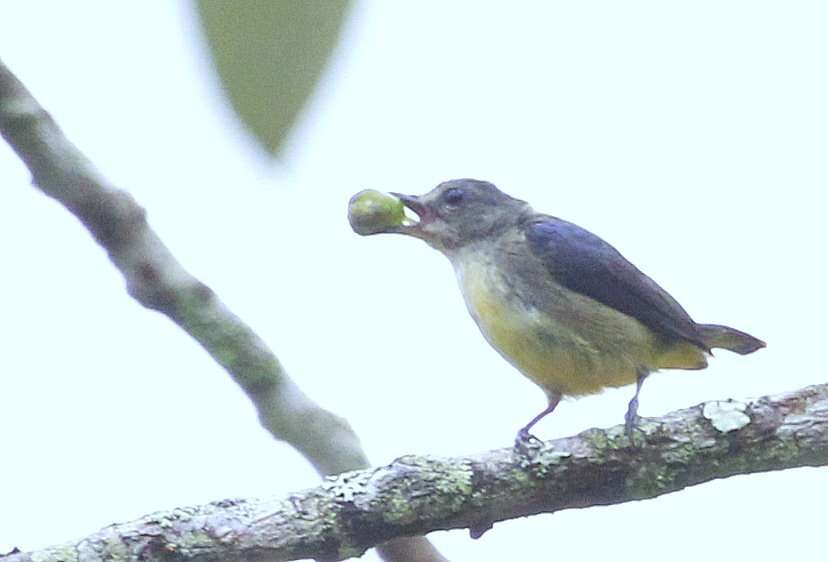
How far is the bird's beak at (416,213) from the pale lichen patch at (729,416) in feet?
6.68

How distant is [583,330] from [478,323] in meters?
0.42

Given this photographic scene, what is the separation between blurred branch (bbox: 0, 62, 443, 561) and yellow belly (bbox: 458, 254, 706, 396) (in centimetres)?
195

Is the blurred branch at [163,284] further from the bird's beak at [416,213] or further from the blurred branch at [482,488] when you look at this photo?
the bird's beak at [416,213]

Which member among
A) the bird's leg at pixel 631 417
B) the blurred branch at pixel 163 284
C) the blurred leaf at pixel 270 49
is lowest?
the blurred leaf at pixel 270 49

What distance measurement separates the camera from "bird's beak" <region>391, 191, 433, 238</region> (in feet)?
15.1

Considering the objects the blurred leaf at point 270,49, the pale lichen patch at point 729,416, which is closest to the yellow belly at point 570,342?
the pale lichen patch at point 729,416

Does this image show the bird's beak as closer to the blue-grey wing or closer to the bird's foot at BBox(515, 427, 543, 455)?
the blue-grey wing

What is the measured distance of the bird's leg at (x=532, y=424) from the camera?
2.72 metres

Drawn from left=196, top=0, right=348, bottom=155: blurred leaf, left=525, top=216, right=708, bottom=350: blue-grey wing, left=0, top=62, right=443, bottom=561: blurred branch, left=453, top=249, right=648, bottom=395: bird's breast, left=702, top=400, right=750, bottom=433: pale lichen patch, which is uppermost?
left=525, top=216, right=708, bottom=350: blue-grey wing

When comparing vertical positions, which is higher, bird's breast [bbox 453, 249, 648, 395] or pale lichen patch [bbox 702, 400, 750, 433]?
bird's breast [bbox 453, 249, 648, 395]

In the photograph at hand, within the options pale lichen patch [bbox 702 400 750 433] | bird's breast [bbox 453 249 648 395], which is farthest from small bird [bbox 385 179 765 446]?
pale lichen patch [bbox 702 400 750 433]

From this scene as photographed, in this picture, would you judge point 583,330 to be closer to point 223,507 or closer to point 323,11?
point 223,507

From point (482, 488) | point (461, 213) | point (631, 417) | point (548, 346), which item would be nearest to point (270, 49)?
point (482, 488)

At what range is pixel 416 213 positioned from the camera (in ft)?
15.6
